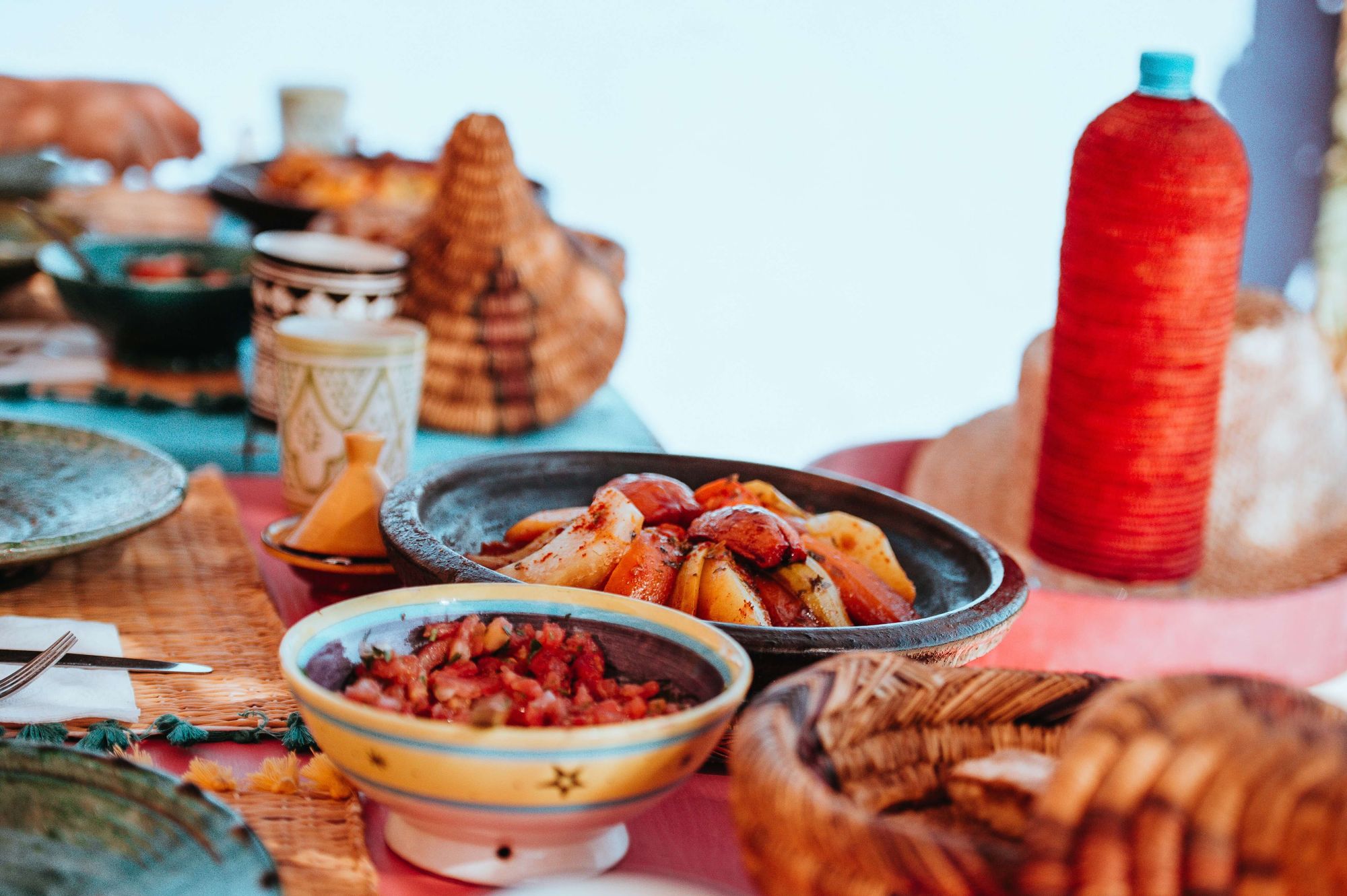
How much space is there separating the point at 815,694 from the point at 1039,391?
59.8 inches

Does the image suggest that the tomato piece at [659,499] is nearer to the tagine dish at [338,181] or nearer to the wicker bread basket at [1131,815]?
the wicker bread basket at [1131,815]

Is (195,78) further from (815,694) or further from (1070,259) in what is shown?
(815,694)

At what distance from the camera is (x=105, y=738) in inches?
35.2

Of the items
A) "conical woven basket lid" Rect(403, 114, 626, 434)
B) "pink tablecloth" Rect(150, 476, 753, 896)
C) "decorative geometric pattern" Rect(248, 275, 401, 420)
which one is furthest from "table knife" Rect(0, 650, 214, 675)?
"conical woven basket lid" Rect(403, 114, 626, 434)

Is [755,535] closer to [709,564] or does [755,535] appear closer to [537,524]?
[709,564]

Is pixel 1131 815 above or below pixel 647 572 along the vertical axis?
above

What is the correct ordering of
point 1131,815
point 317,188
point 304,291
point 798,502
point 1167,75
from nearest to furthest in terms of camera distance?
point 1131,815, point 798,502, point 1167,75, point 304,291, point 317,188

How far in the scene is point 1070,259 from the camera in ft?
5.41

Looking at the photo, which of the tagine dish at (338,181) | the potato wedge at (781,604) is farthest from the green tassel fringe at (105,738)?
the tagine dish at (338,181)

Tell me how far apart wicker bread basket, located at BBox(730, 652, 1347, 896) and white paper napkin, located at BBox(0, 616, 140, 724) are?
54cm

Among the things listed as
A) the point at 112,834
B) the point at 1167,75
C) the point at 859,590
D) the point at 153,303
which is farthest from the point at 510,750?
the point at 153,303

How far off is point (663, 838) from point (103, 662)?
0.48m

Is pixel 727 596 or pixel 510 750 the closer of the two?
pixel 510 750

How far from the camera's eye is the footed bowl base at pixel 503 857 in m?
0.75
